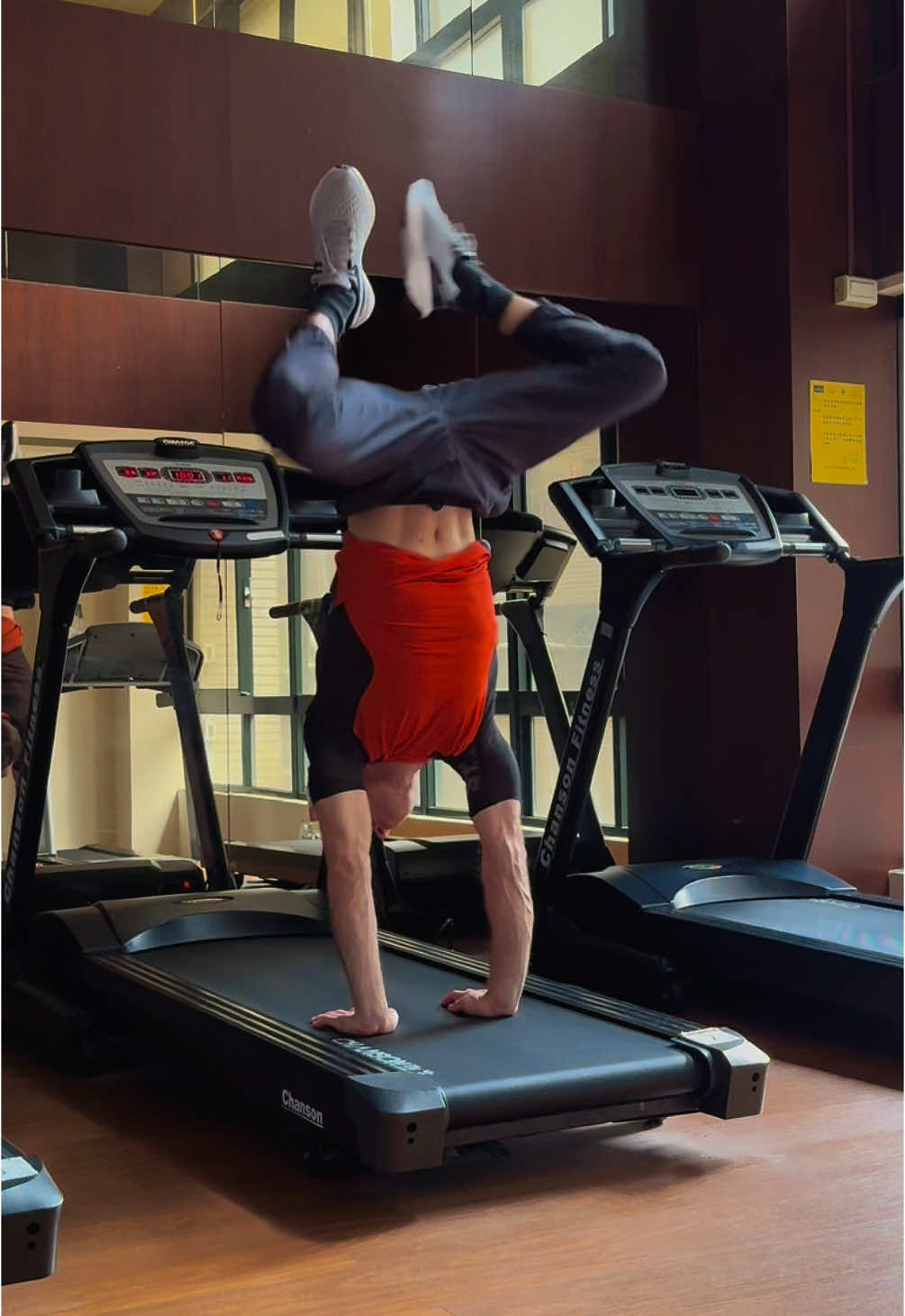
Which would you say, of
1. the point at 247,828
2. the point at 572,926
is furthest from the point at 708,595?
the point at 247,828

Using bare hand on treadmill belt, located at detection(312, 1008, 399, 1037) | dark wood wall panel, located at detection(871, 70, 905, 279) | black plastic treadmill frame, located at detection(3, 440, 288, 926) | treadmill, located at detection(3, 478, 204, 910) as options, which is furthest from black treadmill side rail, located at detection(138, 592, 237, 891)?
dark wood wall panel, located at detection(871, 70, 905, 279)

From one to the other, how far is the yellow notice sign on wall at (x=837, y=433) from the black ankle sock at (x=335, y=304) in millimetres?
2538

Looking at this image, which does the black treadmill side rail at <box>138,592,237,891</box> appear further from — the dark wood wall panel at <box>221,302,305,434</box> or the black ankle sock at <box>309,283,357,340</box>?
the black ankle sock at <box>309,283,357,340</box>

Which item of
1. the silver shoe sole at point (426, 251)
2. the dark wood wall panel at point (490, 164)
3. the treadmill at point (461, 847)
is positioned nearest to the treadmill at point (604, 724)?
the treadmill at point (461, 847)

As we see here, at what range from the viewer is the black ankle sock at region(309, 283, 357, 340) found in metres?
2.64

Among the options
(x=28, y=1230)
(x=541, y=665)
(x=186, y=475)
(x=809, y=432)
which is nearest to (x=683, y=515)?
(x=541, y=665)

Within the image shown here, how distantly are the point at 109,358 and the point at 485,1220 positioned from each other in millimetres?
2988

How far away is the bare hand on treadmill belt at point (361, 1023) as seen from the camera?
2785 mm

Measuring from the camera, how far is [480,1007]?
2.96 m

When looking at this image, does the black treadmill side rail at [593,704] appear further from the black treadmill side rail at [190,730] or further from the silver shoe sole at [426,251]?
the silver shoe sole at [426,251]

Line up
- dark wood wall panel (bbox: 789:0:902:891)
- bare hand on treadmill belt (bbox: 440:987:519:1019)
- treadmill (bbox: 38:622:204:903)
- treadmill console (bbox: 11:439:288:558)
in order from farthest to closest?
dark wood wall panel (bbox: 789:0:902:891)
treadmill (bbox: 38:622:204:903)
treadmill console (bbox: 11:439:288:558)
bare hand on treadmill belt (bbox: 440:987:519:1019)

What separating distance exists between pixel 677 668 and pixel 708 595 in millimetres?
296

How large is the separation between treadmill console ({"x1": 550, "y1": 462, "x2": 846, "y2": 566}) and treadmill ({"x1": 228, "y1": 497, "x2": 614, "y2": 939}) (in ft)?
0.87

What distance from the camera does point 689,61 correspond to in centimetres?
521
